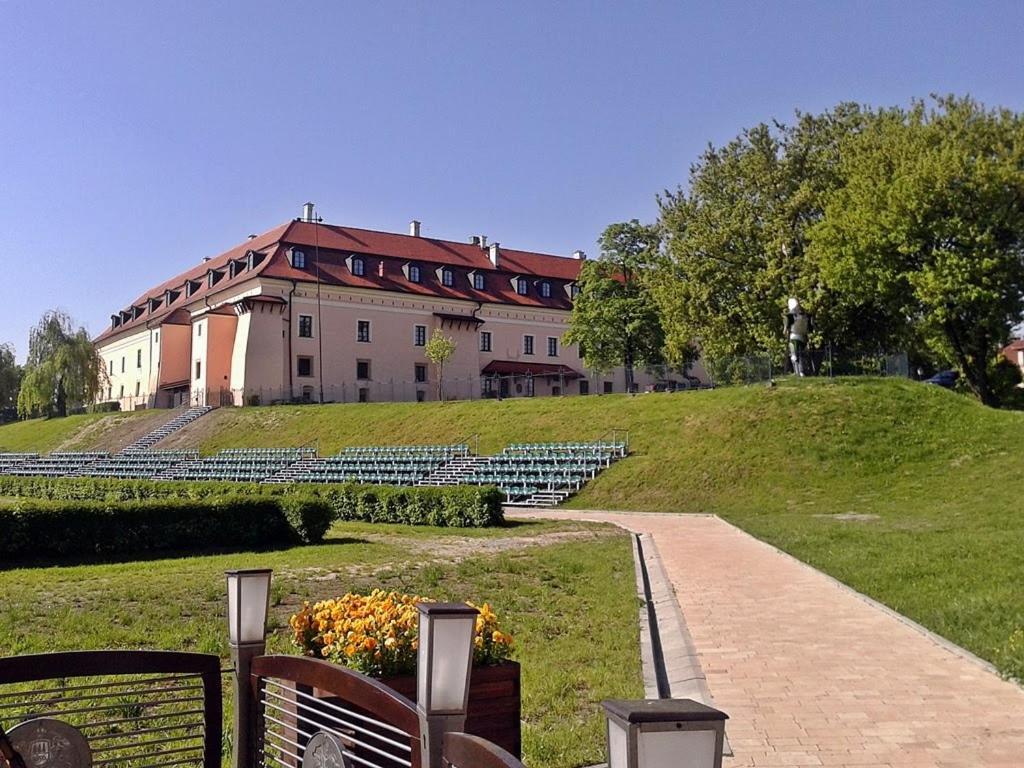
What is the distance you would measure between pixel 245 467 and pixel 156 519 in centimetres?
2112

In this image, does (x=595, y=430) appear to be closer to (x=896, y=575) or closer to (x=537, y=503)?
(x=537, y=503)

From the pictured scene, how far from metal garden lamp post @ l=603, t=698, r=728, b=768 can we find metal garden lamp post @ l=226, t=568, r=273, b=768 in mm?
2095

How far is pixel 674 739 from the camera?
1559 mm

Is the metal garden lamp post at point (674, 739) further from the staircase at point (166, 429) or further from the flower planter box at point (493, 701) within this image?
the staircase at point (166, 429)

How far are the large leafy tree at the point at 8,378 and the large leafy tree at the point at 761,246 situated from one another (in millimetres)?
62705

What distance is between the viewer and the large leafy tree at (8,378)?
7562 centimetres

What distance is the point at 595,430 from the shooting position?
101ft

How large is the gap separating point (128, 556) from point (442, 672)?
1390 centimetres

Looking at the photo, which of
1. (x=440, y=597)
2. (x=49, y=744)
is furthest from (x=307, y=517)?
(x=49, y=744)

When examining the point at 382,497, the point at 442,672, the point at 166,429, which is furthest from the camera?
the point at 166,429

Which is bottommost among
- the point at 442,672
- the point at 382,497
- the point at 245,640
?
the point at 382,497

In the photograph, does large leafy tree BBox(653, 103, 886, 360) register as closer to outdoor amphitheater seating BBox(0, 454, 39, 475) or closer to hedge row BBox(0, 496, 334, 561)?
hedge row BBox(0, 496, 334, 561)

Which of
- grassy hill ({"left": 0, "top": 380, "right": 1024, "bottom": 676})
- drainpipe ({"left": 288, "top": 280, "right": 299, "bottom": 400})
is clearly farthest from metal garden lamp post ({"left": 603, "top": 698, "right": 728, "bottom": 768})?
drainpipe ({"left": 288, "top": 280, "right": 299, "bottom": 400})

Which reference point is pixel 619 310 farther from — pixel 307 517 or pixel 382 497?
pixel 307 517
